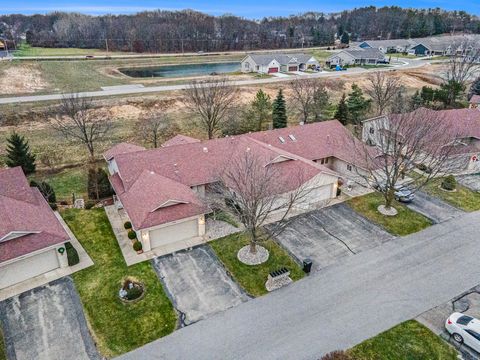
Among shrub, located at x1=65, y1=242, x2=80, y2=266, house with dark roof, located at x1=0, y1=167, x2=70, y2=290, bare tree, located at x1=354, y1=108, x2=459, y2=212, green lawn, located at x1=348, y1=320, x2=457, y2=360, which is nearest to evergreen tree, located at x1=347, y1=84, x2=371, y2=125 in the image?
bare tree, located at x1=354, y1=108, x2=459, y2=212

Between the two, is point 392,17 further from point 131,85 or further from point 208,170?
point 208,170

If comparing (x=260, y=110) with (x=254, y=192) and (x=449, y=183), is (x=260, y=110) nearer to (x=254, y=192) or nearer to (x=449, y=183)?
(x=449, y=183)

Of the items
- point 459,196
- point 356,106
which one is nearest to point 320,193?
point 459,196

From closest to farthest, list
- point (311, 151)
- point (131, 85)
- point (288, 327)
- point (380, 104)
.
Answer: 1. point (288, 327)
2. point (311, 151)
3. point (380, 104)
4. point (131, 85)

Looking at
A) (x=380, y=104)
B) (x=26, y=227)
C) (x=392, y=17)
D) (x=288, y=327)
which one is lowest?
(x=288, y=327)

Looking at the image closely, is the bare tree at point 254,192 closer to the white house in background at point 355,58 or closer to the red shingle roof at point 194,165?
the red shingle roof at point 194,165

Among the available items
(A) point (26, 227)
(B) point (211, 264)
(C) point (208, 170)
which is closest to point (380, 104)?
(C) point (208, 170)

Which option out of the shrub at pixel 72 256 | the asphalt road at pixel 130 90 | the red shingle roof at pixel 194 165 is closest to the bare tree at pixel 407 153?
the red shingle roof at pixel 194 165
